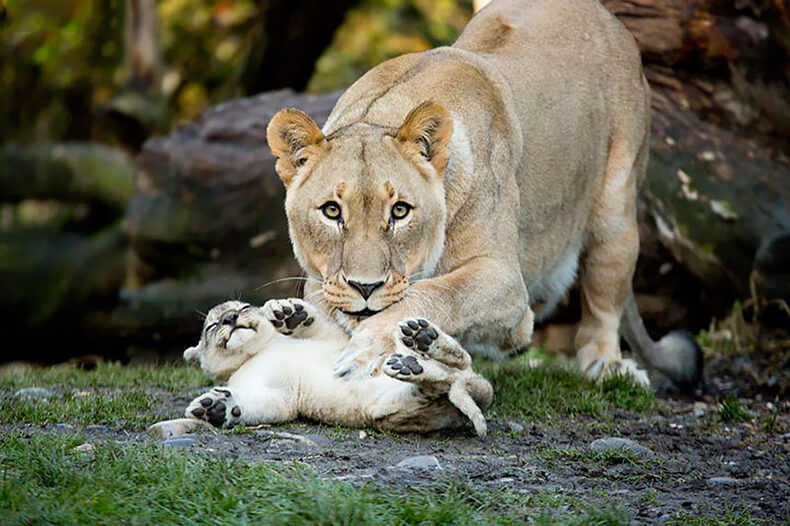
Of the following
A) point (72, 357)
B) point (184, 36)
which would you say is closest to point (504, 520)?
point (72, 357)

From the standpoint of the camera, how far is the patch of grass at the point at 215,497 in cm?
334

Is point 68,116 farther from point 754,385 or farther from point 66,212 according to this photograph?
point 754,385

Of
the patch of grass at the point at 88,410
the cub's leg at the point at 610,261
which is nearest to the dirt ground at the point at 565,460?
the patch of grass at the point at 88,410

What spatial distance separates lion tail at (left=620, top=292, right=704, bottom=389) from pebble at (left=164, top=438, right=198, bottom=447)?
144 inches

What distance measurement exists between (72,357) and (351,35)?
7.70 m

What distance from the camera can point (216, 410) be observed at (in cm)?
475

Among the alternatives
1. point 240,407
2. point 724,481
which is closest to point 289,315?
point 240,407

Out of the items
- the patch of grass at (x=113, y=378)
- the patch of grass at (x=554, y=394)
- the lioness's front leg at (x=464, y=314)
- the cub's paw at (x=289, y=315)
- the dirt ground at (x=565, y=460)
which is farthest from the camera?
the patch of grass at (x=113, y=378)

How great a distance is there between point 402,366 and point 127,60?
9909mm

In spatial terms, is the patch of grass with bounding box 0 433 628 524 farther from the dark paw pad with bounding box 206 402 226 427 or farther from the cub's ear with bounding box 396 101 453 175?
the cub's ear with bounding box 396 101 453 175

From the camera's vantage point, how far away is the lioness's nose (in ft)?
16.3

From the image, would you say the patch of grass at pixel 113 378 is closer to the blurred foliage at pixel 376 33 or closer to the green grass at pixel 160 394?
the green grass at pixel 160 394

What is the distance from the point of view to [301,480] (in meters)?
3.71

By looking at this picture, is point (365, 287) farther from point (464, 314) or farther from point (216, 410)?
point (216, 410)
